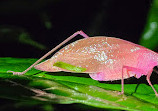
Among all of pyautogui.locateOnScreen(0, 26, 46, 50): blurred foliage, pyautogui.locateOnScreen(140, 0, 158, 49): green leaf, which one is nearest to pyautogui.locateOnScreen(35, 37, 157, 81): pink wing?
pyautogui.locateOnScreen(140, 0, 158, 49): green leaf

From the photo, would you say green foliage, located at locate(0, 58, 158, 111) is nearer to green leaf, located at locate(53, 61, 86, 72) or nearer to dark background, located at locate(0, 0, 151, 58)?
green leaf, located at locate(53, 61, 86, 72)

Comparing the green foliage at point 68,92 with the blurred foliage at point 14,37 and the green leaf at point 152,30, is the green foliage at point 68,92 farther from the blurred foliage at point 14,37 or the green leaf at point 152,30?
the blurred foliage at point 14,37

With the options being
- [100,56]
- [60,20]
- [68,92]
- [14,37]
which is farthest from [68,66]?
[60,20]

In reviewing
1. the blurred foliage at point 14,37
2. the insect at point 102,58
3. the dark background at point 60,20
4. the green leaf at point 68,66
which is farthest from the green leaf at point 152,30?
the blurred foliage at point 14,37

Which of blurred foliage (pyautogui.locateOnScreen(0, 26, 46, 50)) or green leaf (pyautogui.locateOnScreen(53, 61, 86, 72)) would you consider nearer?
green leaf (pyautogui.locateOnScreen(53, 61, 86, 72))

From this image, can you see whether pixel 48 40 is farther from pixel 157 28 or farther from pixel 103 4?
pixel 157 28

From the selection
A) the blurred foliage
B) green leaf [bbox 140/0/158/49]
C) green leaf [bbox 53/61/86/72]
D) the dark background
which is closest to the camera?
green leaf [bbox 53/61/86/72]
